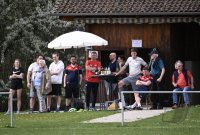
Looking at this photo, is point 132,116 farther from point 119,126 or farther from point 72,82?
point 72,82

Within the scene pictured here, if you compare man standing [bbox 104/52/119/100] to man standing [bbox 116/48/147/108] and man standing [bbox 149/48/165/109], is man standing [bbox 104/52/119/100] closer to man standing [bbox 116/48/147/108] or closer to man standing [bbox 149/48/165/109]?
man standing [bbox 116/48/147/108]

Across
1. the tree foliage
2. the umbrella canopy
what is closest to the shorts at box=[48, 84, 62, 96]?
the umbrella canopy

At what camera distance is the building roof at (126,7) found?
33.3m

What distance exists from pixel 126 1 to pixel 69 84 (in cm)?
595

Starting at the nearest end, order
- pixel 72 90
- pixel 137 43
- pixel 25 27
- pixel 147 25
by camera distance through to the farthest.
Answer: pixel 72 90 → pixel 137 43 → pixel 147 25 → pixel 25 27

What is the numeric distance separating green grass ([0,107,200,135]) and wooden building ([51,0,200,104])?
28.7 feet

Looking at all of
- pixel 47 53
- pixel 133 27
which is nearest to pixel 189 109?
pixel 133 27

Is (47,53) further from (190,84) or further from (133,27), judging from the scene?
(190,84)

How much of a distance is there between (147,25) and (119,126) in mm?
11732

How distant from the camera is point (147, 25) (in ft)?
112

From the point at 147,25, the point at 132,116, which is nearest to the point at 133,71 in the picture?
the point at 147,25

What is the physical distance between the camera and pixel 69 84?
98.6 ft

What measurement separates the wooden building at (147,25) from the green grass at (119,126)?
345 inches

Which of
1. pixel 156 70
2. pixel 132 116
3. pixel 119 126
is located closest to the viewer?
pixel 119 126
